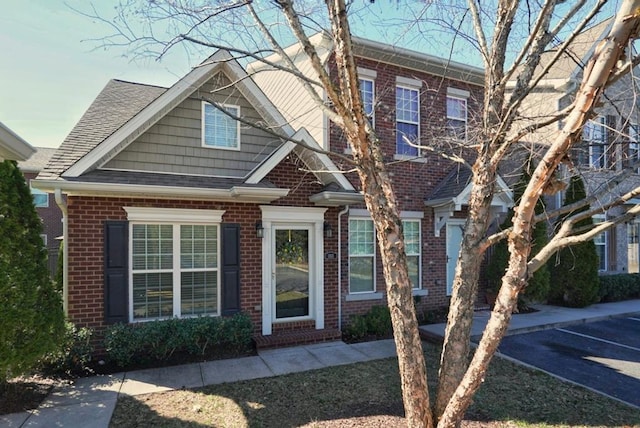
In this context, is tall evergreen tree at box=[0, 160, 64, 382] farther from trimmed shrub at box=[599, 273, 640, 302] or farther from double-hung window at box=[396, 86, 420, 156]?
trimmed shrub at box=[599, 273, 640, 302]

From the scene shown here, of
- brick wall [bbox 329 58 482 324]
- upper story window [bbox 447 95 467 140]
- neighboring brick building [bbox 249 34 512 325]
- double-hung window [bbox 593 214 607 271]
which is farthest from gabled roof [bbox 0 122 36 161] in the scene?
double-hung window [bbox 593 214 607 271]

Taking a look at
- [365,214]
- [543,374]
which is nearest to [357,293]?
[365,214]

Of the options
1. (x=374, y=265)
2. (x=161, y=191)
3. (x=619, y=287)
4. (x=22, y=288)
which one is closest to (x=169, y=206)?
(x=161, y=191)

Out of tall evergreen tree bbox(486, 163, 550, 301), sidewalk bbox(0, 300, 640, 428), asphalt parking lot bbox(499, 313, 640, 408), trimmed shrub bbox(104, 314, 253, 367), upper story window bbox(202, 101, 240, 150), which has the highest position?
upper story window bbox(202, 101, 240, 150)

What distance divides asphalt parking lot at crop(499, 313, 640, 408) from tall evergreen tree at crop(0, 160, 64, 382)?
7.56 meters

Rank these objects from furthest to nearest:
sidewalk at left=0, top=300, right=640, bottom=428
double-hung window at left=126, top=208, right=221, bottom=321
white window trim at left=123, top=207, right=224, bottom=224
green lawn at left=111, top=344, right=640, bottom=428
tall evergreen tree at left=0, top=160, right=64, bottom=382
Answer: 1. double-hung window at left=126, top=208, right=221, bottom=321
2. white window trim at left=123, top=207, right=224, bottom=224
3. tall evergreen tree at left=0, top=160, right=64, bottom=382
4. sidewalk at left=0, top=300, right=640, bottom=428
5. green lawn at left=111, top=344, right=640, bottom=428

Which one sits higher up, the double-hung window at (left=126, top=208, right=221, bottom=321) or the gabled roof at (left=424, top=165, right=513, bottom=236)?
the gabled roof at (left=424, top=165, right=513, bottom=236)

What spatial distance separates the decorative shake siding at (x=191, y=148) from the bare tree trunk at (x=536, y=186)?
5.48 m

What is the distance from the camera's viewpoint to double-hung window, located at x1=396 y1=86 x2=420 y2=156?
9625mm

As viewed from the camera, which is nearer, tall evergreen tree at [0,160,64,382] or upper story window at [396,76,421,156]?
tall evergreen tree at [0,160,64,382]

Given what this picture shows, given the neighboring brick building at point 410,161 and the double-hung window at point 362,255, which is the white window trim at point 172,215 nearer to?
the neighboring brick building at point 410,161

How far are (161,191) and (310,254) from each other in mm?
3342

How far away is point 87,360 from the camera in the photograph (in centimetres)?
630

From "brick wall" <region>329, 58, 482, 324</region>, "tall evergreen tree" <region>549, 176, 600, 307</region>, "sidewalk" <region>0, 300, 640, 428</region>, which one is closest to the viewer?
"sidewalk" <region>0, 300, 640, 428</region>
